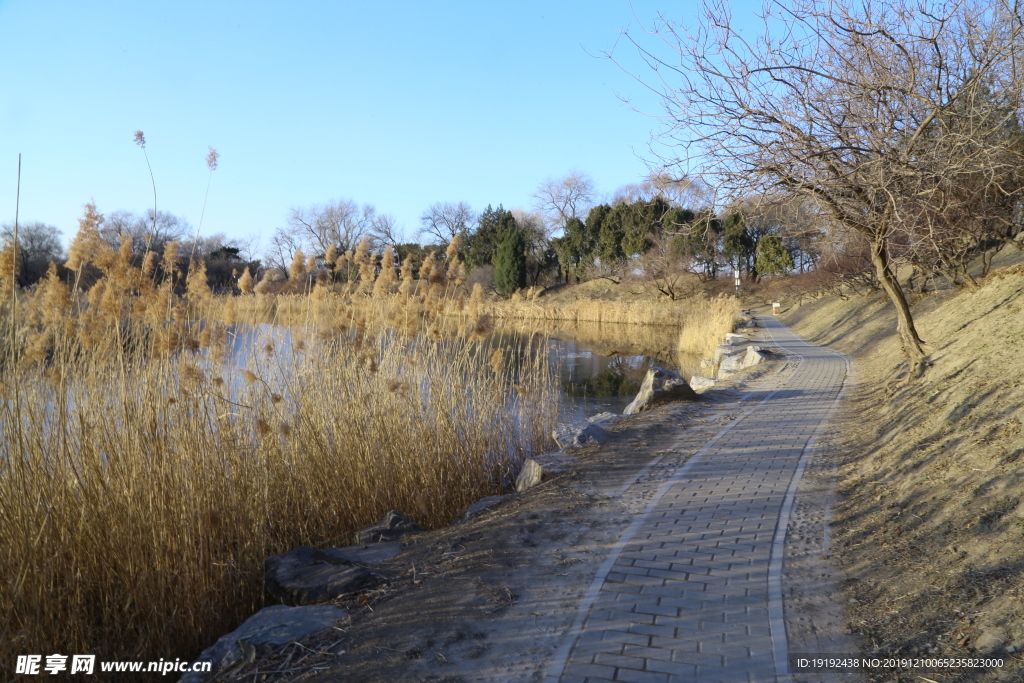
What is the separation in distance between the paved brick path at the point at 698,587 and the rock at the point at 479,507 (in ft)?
4.86

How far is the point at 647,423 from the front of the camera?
9.25 meters

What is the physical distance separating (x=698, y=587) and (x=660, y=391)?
6834mm

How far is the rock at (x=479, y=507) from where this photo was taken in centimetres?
609

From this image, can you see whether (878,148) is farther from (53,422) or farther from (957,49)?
(53,422)

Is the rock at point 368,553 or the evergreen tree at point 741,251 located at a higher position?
the evergreen tree at point 741,251

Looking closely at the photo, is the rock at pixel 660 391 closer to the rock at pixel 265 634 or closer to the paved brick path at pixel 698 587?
the paved brick path at pixel 698 587

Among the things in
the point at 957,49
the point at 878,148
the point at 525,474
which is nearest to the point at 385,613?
the point at 525,474

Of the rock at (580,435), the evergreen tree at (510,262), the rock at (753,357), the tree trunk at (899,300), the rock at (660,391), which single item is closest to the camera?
the rock at (580,435)

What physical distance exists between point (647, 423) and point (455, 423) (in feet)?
10.5

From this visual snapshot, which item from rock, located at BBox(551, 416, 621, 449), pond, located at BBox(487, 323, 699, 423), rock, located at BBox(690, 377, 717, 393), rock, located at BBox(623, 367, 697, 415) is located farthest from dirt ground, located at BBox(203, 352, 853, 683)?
rock, located at BBox(690, 377, 717, 393)

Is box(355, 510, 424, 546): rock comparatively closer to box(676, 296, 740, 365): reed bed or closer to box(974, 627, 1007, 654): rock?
box(974, 627, 1007, 654): rock

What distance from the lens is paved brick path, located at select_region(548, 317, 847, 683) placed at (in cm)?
334

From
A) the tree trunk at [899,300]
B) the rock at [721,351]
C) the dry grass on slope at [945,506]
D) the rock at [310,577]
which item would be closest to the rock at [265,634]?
the rock at [310,577]

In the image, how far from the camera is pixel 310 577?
4.48 m
